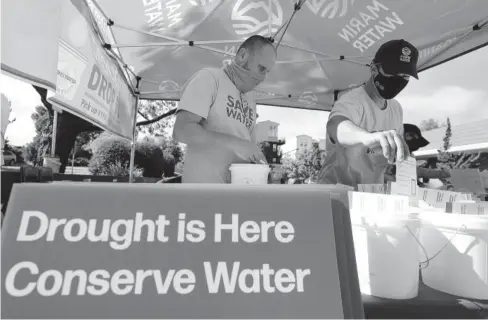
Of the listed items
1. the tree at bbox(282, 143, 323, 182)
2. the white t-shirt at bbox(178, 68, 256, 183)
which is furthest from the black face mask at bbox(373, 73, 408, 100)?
the tree at bbox(282, 143, 323, 182)

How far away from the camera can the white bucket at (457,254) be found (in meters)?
0.74

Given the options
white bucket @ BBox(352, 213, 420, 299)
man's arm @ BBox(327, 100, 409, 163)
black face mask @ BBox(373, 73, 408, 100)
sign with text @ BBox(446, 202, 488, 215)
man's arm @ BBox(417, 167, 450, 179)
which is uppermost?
black face mask @ BBox(373, 73, 408, 100)

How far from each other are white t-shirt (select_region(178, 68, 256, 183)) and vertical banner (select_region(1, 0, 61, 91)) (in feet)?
2.03

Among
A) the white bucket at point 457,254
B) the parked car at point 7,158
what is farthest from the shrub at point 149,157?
the white bucket at point 457,254

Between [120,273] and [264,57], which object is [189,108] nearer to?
[264,57]

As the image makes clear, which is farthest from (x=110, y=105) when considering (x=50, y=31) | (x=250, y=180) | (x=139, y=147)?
(x=139, y=147)

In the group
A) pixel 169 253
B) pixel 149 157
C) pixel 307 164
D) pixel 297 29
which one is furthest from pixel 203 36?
pixel 307 164

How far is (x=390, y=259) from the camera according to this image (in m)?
0.73

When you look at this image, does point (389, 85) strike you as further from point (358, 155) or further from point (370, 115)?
point (358, 155)

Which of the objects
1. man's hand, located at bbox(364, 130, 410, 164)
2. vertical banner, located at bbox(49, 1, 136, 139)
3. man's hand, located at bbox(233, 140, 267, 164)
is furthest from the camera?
vertical banner, located at bbox(49, 1, 136, 139)

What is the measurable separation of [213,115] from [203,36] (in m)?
2.67

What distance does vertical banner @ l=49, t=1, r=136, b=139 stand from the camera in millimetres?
2129

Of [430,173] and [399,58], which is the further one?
[430,173]

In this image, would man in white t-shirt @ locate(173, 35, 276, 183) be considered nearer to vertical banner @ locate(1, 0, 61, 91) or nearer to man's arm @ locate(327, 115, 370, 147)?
man's arm @ locate(327, 115, 370, 147)
